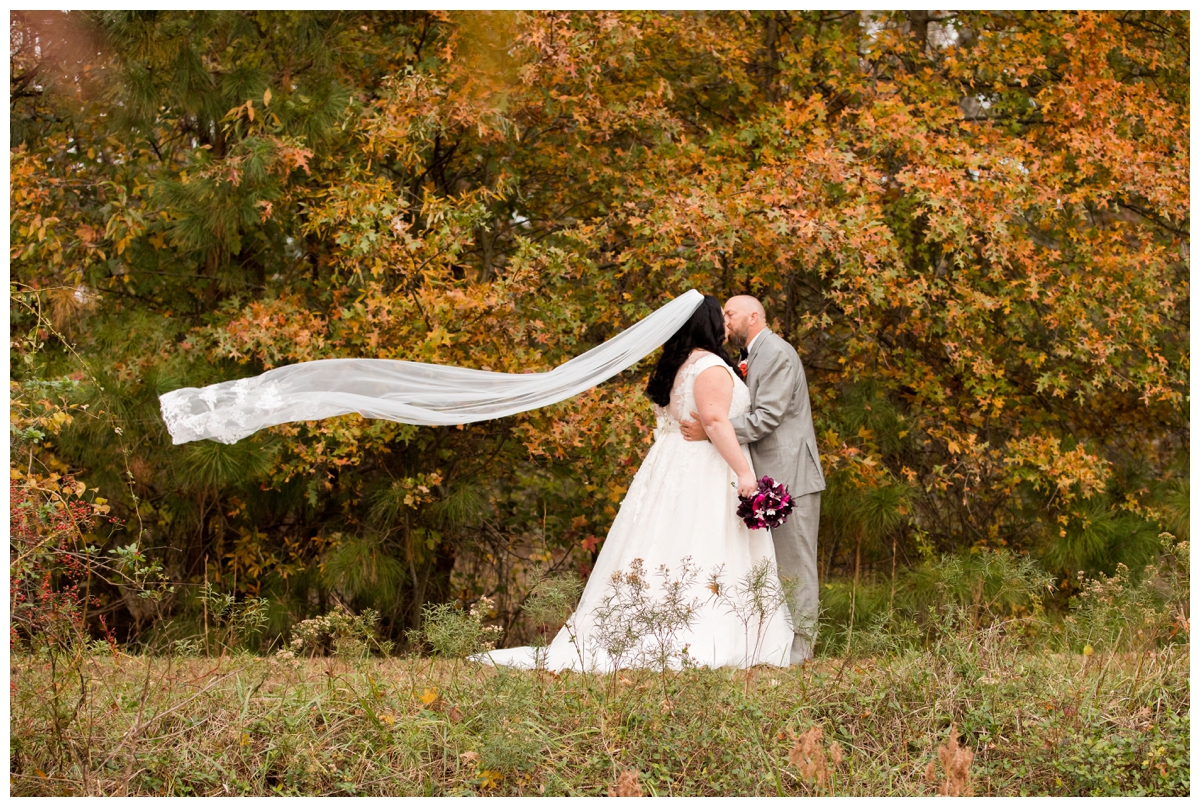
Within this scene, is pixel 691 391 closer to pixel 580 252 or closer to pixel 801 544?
pixel 801 544

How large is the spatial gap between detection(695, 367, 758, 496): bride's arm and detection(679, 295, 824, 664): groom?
0.10 meters

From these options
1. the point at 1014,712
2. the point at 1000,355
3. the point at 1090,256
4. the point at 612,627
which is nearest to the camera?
the point at 1014,712

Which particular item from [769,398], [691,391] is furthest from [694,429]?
[769,398]

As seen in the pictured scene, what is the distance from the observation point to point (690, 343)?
5020mm

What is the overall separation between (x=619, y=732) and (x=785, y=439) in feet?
6.13

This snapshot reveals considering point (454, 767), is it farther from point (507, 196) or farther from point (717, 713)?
point (507, 196)

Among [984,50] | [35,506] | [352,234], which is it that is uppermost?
[984,50]

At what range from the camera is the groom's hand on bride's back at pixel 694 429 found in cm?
501

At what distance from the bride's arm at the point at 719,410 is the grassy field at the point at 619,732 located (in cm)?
113

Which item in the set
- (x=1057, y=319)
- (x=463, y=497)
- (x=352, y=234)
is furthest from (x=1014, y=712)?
(x=352, y=234)

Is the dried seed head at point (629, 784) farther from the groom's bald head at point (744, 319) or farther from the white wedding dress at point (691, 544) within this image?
the groom's bald head at point (744, 319)

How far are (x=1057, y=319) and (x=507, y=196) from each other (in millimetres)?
3267
